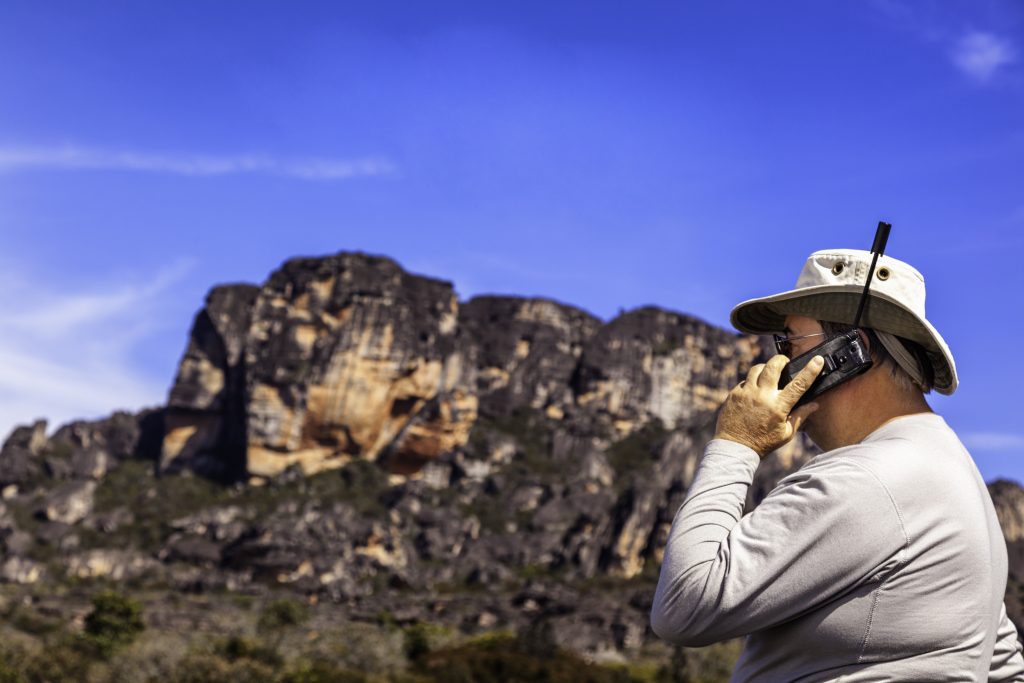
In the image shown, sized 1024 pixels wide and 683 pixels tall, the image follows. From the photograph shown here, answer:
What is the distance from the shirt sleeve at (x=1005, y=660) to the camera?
2.79 m

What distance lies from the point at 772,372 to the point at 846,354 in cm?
16

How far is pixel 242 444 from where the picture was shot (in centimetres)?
11675

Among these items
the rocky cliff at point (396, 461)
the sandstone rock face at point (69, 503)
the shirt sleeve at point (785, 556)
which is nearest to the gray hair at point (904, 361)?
the shirt sleeve at point (785, 556)

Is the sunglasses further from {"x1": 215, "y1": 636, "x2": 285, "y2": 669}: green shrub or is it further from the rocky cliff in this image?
the rocky cliff

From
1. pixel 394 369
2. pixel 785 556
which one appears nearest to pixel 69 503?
pixel 394 369

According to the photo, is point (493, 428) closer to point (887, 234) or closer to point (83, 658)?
A: point (83, 658)

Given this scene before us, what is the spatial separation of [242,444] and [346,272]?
1835cm

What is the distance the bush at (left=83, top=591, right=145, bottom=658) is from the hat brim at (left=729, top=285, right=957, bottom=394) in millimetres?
50027

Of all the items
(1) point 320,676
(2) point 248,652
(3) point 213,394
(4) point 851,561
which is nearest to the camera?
(4) point 851,561

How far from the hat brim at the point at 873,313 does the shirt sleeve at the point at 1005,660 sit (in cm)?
54

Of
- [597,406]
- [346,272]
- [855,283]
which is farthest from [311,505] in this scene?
[855,283]

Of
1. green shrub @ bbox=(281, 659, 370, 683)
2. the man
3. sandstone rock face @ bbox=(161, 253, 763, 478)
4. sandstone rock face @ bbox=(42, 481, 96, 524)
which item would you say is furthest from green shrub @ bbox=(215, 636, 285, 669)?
sandstone rock face @ bbox=(161, 253, 763, 478)

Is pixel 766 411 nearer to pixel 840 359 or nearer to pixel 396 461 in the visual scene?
pixel 840 359

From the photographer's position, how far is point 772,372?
278 centimetres
